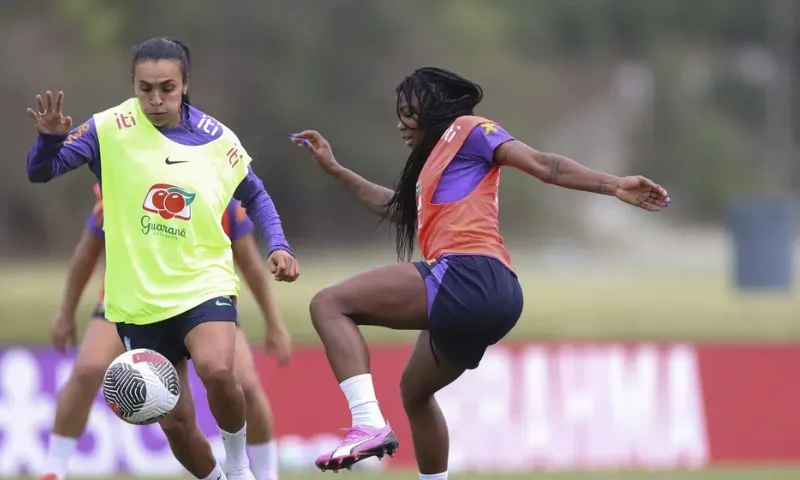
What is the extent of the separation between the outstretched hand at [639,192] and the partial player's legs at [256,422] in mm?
3047

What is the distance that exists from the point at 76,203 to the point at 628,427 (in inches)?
948

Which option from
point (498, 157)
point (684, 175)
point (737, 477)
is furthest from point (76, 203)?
point (498, 157)

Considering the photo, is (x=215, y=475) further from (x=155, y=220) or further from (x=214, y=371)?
(x=155, y=220)

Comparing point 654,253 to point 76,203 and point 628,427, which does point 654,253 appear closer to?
point 76,203

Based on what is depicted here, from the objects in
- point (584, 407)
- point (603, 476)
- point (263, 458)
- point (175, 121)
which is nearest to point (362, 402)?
point (175, 121)

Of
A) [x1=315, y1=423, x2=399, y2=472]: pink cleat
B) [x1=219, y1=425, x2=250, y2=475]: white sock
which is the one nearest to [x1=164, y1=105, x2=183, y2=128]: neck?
[x1=219, y1=425, x2=250, y2=475]: white sock

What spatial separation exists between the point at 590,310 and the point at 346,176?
643 inches

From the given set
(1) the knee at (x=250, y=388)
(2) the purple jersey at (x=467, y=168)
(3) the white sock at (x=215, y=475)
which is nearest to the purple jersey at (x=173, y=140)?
(2) the purple jersey at (x=467, y=168)

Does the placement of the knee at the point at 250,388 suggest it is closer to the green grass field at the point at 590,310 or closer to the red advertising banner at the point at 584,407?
the red advertising banner at the point at 584,407

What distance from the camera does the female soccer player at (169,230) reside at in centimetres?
676

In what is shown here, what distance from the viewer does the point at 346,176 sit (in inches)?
308

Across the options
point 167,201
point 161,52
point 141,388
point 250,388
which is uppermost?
point 161,52

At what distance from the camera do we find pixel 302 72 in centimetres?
4197

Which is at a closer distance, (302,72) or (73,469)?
(73,469)
